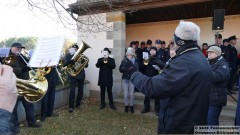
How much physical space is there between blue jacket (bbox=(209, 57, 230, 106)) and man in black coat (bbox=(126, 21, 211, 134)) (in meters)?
2.31

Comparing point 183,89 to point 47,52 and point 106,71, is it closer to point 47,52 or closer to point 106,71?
point 47,52

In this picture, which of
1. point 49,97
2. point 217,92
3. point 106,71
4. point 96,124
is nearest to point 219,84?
point 217,92

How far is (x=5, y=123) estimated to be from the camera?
1.08 metres

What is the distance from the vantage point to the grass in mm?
5840

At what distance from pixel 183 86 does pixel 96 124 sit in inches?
176

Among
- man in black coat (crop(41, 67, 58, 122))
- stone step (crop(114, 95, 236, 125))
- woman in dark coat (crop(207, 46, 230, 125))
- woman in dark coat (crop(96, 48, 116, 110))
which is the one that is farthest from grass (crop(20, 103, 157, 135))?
woman in dark coat (crop(207, 46, 230, 125))

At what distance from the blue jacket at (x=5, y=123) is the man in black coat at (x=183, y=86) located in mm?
1481

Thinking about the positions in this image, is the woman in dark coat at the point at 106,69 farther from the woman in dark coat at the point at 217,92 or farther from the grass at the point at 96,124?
the woman in dark coat at the point at 217,92

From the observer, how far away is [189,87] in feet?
7.67

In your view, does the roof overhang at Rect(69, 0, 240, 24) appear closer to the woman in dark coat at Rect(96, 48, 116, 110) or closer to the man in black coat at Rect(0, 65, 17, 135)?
the woman in dark coat at Rect(96, 48, 116, 110)

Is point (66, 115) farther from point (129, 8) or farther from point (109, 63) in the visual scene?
point (129, 8)

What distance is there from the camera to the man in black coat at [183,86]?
91.4 inches

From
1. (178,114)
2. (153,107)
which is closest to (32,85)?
(178,114)

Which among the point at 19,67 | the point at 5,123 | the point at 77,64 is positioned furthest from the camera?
the point at 77,64
